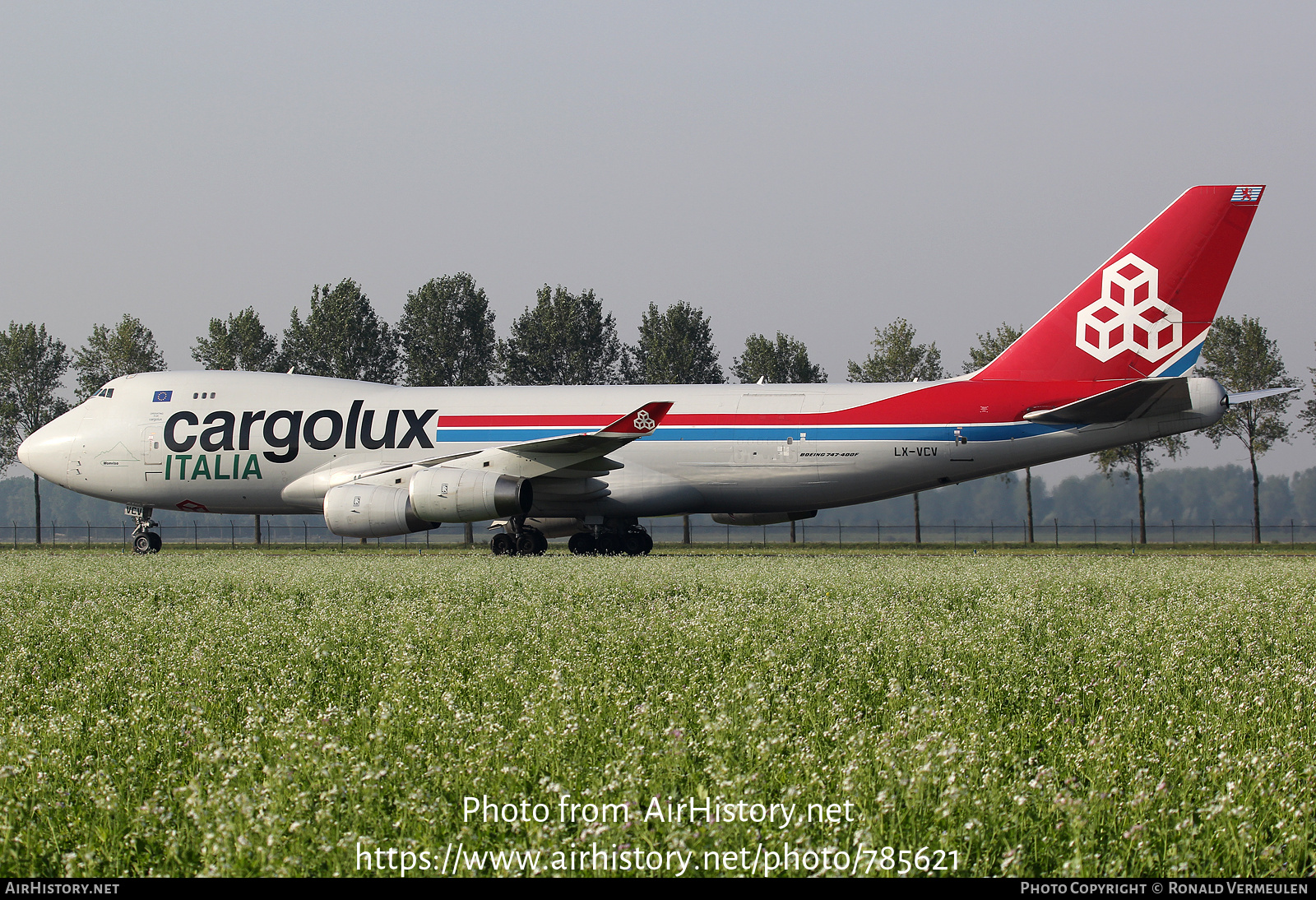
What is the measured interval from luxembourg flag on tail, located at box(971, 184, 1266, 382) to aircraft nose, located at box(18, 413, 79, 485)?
21622 mm

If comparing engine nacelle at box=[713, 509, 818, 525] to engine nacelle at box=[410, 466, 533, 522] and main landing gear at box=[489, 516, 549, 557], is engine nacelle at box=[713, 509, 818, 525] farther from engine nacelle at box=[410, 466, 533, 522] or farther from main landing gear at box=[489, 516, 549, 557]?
engine nacelle at box=[410, 466, 533, 522]

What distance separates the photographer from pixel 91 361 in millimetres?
51188

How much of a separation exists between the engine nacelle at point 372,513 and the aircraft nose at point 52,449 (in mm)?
8464

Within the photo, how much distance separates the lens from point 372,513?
23.7 metres

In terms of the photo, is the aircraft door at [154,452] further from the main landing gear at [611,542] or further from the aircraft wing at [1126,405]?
the aircraft wing at [1126,405]

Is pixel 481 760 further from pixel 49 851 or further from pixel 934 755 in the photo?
pixel 934 755

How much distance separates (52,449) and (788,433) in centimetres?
1806

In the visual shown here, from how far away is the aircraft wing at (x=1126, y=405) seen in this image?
22.1 m

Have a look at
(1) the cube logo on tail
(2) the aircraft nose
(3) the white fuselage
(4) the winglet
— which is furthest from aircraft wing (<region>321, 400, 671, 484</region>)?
(1) the cube logo on tail

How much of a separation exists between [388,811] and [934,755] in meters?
2.11

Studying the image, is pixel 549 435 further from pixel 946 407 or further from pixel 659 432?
pixel 946 407

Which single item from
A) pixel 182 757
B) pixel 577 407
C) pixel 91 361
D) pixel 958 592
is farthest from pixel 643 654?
pixel 91 361

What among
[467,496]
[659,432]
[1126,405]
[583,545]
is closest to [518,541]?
[583,545]

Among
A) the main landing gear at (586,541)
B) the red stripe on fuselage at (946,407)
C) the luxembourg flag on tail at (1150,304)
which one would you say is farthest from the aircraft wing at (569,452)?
the luxembourg flag on tail at (1150,304)
